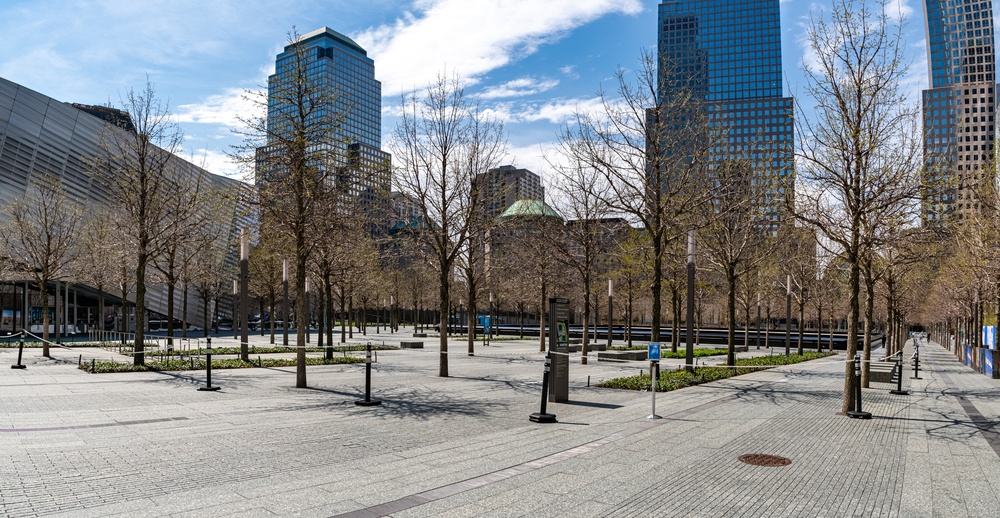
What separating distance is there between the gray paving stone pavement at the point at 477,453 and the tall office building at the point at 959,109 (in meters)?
5.80

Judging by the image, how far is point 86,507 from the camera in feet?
20.0

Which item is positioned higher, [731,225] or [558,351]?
[731,225]

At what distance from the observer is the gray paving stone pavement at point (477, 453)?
639 cm

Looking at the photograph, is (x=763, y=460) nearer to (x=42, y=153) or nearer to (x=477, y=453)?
(x=477, y=453)

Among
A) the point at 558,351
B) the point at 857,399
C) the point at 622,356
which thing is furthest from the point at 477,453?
the point at 622,356

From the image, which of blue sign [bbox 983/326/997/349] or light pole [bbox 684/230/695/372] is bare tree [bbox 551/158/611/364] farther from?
blue sign [bbox 983/326/997/349]

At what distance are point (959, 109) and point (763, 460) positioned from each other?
4728 inches

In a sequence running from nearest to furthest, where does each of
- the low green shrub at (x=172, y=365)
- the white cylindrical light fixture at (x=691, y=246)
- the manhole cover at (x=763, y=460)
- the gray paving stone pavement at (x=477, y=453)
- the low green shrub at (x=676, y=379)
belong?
1. the gray paving stone pavement at (x=477, y=453)
2. the manhole cover at (x=763, y=460)
3. the low green shrub at (x=676, y=379)
4. the white cylindrical light fixture at (x=691, y=246)
5. the low green shrub at (x=172, y=365)

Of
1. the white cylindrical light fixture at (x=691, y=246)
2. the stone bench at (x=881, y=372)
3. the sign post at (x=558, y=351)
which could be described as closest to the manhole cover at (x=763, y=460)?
the sign post at (x=558, y=351)

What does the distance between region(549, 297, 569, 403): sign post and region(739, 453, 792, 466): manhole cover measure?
213 inches

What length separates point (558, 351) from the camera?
1372 cm

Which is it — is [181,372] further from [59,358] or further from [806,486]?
[806,486]

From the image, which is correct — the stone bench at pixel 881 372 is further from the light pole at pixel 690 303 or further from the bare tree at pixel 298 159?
the bare tree at pixel 298 159

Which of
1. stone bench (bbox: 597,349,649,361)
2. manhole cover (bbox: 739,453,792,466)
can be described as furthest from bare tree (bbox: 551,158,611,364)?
manhole cover (bbox: 739,453,792,466)
